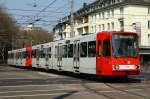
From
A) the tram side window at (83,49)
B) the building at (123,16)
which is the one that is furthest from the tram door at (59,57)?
the building at (123,16)

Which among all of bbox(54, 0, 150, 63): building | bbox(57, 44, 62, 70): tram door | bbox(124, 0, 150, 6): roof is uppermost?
bbox(124, 0, 150, 6): roof

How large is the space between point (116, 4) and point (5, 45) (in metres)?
26.4

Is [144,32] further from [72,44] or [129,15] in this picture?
[72,44]

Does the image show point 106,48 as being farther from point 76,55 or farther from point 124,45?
point 76,55

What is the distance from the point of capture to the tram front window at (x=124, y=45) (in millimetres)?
25172

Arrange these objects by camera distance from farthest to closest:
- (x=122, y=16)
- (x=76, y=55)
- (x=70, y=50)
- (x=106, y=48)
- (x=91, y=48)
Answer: (x=122, y=16) → (x=70, y=50) → (x=76, y=55) → (x=91, y=48) → (x=106, y=48)

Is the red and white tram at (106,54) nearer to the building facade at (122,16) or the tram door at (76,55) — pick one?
the tram door at (76,55)

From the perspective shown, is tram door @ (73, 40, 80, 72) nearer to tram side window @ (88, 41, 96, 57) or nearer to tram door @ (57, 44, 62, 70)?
tram side window @ (88, 41, 96, 57)

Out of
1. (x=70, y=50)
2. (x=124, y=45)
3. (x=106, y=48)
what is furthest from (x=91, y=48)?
(x=70, y=50)

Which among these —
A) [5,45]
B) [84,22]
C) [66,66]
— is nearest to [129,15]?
[84,22]

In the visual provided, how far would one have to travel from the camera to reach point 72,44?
3175 centimetres

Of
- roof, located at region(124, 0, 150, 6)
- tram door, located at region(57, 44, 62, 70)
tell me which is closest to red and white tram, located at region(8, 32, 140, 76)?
tram door, located at region(57, 44, 62, 70)

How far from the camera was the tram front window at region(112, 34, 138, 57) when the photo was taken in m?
25.2

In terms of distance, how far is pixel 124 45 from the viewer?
25438 mm
